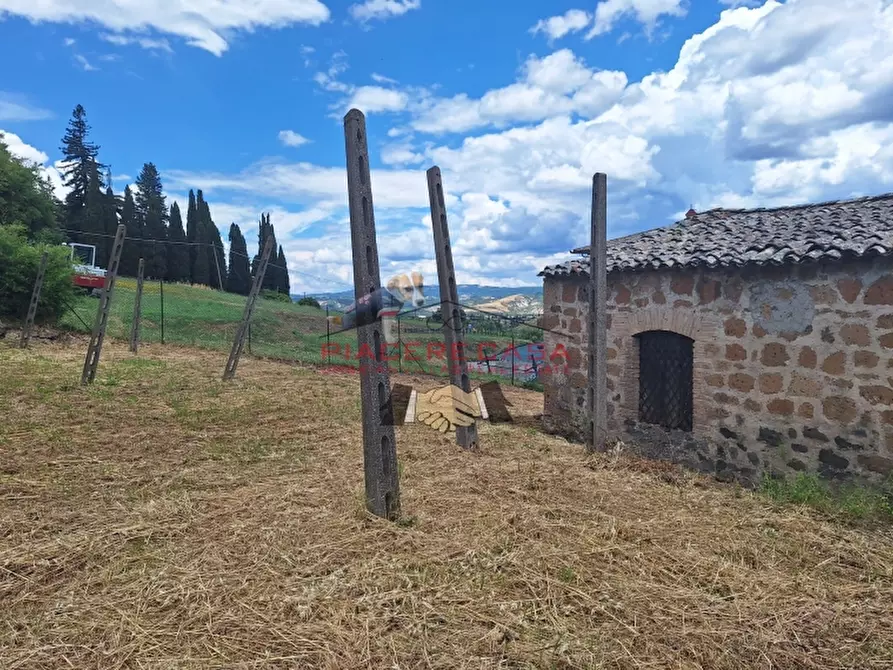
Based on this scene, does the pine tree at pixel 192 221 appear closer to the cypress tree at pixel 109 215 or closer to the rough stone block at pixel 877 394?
the cypress tree at pixel 109 215

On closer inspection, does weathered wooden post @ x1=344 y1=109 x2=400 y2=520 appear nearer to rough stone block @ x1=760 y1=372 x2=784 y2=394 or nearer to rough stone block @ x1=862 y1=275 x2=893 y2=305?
rough stone block @ x1=760 y1=372 x2=784 y2=394

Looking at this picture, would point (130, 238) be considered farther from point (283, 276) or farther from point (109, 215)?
point (283, 276)

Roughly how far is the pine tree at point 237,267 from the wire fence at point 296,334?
16735 millimetres

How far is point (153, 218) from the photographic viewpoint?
1601 inches

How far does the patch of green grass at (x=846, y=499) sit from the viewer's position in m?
4.55

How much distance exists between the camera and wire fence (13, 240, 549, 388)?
44.1 feet

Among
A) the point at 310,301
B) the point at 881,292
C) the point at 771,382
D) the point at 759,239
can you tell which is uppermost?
the point at 310,301

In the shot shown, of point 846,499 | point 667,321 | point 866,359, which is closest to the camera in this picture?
point 846,499

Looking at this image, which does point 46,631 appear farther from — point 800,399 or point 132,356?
point 132,356

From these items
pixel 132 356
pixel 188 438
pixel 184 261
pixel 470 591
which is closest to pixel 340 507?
pixel 470 591

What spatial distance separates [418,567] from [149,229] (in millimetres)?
44407

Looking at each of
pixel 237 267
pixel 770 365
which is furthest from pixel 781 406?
pixel 237 267

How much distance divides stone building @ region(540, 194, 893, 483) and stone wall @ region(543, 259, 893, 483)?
1cm

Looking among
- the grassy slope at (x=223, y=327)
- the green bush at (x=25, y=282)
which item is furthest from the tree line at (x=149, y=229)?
the green bush at (x=25, y=282)
